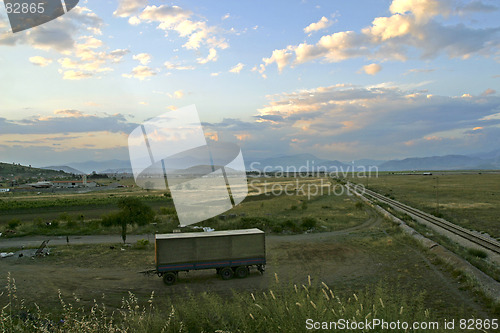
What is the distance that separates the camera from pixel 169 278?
64.9 ft

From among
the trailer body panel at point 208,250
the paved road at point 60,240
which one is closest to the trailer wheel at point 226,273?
the trailer body panel at point 208,250

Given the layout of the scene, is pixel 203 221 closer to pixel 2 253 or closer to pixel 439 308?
pixel 2 253

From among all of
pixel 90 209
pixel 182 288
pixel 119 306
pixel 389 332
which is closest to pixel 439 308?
pixel 389 332

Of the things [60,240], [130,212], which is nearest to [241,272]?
[130,212]

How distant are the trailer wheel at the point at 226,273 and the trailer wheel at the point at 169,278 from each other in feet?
9.42

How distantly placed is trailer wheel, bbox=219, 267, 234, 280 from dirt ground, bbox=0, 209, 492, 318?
18.1 inches

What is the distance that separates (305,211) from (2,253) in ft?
134

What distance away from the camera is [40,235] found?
3756 cm

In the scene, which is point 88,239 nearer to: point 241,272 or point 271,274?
point 241,272

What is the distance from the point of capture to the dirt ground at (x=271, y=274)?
17.2m

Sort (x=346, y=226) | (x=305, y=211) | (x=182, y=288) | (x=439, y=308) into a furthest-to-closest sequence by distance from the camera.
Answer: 1. (x=305, y=211)
2. (x=346, y=226)
3. (x=182, y=288)
4. (x=439, y=308)

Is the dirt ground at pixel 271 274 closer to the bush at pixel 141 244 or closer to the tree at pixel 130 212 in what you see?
the bush at pixel 141 244

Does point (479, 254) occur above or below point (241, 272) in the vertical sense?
below

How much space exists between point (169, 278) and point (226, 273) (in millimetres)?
3486
